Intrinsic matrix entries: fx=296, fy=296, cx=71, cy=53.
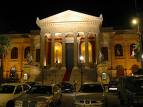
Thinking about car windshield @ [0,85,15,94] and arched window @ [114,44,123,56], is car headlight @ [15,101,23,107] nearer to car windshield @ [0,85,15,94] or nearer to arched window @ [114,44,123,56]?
car windshield @ [0,85,15,94]

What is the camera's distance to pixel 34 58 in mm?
64188

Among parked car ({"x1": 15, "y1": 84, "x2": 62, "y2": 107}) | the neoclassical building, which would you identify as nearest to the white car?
parked car ({"x1": 15, "y1": 84, "x2": 62, "y2": 107})

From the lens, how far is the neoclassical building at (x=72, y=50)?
53.9 metres

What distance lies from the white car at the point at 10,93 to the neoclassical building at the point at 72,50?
29.2 metres

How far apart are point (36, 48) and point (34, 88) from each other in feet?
148

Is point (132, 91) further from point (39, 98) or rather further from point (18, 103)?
point (18, 103)

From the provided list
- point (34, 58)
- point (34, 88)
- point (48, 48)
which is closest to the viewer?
point (34, 88)

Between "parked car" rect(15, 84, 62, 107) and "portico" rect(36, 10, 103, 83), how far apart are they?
34.0 m

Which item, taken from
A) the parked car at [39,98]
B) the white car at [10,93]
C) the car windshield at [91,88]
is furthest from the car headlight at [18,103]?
the car windshield at [91,88]

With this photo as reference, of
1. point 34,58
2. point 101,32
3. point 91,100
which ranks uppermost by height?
point 101,32

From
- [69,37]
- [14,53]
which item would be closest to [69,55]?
[69,37]

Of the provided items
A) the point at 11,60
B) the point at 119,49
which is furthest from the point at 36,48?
the point at 119,49

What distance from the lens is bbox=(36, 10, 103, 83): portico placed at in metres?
56.3

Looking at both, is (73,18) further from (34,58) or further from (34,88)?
(34,88)
